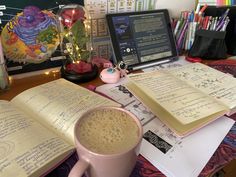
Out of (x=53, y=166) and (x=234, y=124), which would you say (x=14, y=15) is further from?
(x=234, y=124)

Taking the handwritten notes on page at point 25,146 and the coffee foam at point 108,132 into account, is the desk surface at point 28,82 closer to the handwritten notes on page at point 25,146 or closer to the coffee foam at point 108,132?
the handwritten notes on page at point 25,146

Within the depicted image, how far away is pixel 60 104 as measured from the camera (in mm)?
515

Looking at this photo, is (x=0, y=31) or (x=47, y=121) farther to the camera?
(x=0, y=31)

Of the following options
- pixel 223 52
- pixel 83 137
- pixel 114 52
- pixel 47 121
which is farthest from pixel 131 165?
pixel 223 52

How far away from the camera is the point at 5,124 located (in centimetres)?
45

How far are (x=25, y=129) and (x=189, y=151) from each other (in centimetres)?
31

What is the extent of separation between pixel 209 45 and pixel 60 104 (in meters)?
0.57

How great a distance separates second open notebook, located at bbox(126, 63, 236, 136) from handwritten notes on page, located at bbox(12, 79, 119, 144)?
10 cm

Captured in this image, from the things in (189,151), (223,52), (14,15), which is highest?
(14,15)

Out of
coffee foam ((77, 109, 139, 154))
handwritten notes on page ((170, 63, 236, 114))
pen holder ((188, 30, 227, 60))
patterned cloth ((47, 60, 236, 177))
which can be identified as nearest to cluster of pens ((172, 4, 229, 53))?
pen holder ((188, 30, 227, 60))

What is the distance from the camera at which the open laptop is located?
2.43 feet

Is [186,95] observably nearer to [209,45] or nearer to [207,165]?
[207,165]

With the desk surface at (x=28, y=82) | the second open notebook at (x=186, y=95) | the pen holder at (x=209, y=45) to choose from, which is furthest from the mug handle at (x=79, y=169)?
the pen holder at (x=209, y=45)

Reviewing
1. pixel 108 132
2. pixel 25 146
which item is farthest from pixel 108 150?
pixel 25 146
